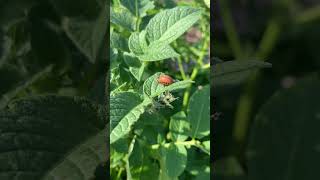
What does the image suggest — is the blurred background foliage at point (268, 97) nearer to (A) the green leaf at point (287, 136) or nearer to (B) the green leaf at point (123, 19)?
(A) the green leaf at point (287, 136)

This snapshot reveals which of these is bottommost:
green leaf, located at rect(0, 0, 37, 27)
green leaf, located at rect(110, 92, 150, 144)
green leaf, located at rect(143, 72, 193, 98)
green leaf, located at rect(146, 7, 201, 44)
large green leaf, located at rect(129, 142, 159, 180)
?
large green leaf, located at rect(129, 142, 159, 180)

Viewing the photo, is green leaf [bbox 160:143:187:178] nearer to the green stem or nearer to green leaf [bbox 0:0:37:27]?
the green stem

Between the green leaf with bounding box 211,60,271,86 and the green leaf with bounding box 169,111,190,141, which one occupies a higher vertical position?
the green leaf with bounding box 211,60,271,86

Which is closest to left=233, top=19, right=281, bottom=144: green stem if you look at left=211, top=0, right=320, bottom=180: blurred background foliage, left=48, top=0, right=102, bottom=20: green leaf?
left=211, top=0, right=320, bottom=180: blurred background foliage

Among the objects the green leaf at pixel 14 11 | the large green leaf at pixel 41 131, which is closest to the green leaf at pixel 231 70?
the large green leaf at pixel 41 131

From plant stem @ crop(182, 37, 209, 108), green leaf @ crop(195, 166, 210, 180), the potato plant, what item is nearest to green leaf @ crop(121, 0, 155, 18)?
the potato plant

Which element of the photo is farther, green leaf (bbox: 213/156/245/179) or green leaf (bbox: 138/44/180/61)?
green leaf (bbox: 213/156/245/179)

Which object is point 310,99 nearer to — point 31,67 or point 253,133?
point 253,133
